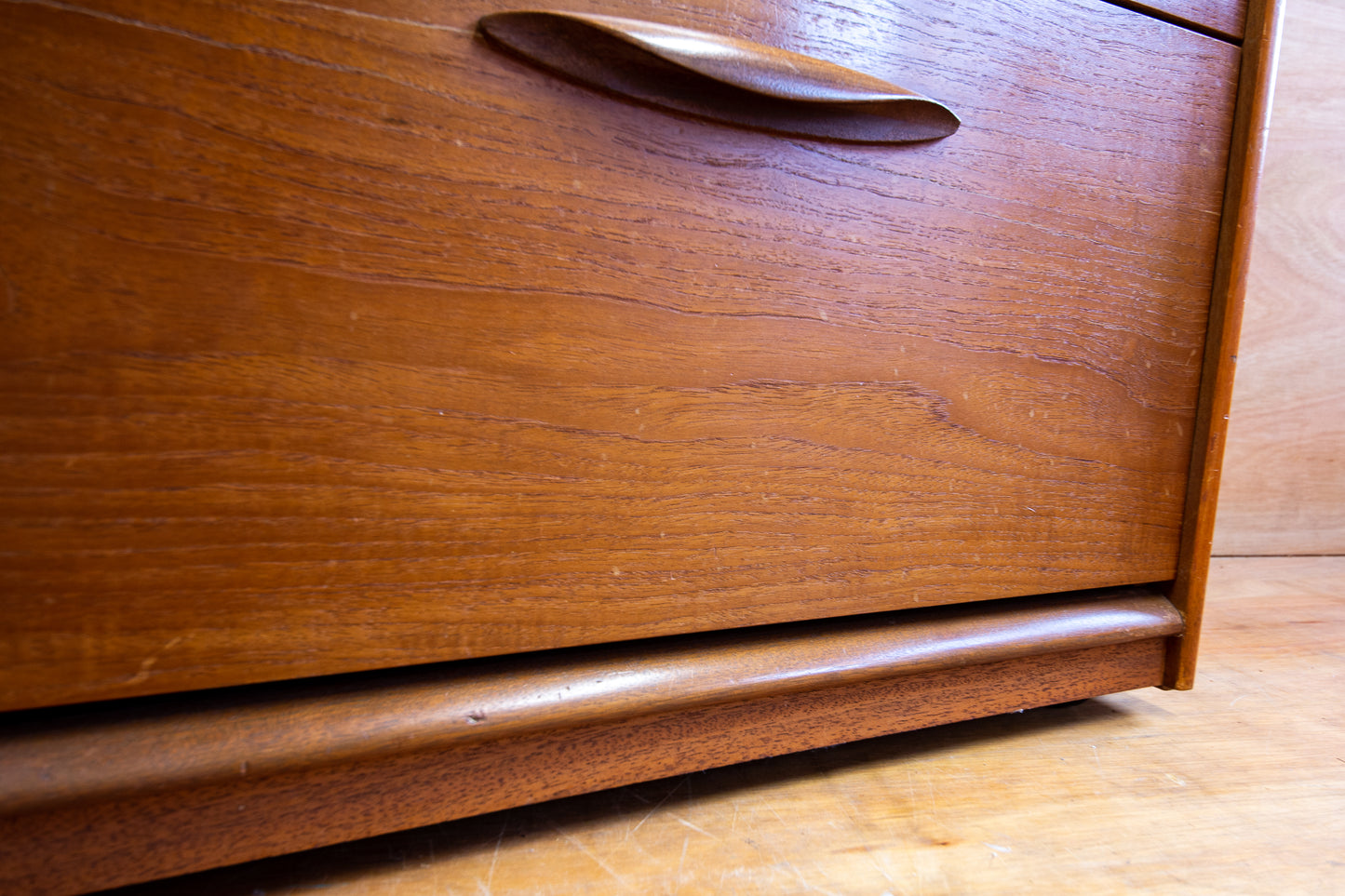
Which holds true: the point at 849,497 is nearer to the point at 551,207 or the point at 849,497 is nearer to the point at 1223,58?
the point at 551,207

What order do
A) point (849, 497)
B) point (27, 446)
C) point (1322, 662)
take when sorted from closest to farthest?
point (27, 446) → point (849, 497) → point (1322, 662)

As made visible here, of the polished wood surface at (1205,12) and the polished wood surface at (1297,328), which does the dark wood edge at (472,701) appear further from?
the polished wood surface at (1297,328)

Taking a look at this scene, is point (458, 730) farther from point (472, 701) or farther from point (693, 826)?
point (693, 826)

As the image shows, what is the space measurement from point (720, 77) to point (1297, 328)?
0.95m

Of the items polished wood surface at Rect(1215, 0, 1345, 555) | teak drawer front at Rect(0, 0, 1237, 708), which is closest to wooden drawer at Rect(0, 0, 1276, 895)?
teak drawer front at Rect(0, 0, 1237, 708)

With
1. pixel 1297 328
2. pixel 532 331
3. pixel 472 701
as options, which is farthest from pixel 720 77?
pixel 1297 328

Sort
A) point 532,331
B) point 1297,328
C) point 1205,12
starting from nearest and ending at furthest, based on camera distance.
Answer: point 532,331, point 1205,12, point 1297,328

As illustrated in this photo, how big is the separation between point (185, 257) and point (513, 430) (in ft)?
0.40

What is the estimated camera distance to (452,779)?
13.0 inches

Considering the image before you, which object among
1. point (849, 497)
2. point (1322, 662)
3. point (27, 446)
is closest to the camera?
point (27, 446)

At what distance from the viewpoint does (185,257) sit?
26cm

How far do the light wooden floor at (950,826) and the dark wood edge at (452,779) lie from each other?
0.11ft

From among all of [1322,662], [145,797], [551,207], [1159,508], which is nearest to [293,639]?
[145,797]

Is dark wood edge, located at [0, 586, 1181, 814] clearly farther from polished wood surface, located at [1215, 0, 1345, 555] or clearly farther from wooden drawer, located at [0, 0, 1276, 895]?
polished wood surface, located at [1215, 0, 1345, 555]
